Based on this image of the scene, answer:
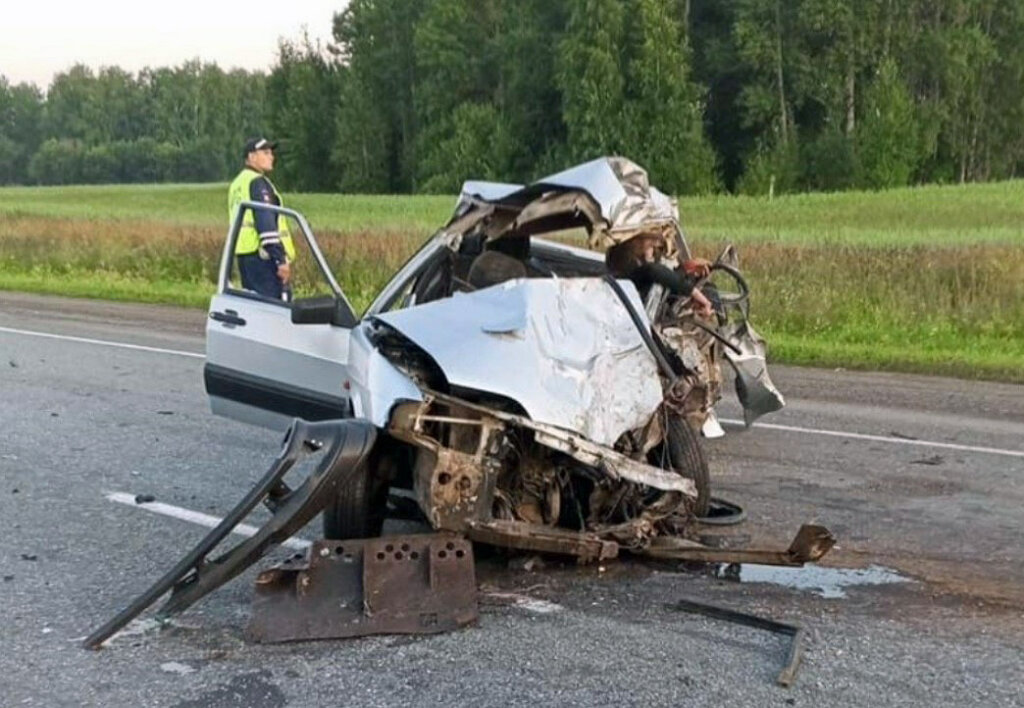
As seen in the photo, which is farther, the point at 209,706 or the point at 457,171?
the point at 457,171

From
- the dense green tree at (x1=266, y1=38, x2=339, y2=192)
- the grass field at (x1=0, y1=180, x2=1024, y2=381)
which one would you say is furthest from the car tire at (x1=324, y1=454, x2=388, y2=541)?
the dense green tree at (x1=266, y1=38, x2=339, y2=192)

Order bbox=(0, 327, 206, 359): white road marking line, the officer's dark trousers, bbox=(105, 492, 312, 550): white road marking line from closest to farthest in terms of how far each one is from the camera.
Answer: bbox=(105, 492, 312, 550): white road marking line
the officer's dark trousers
bbox=(0, 327, 206, 359): white road marking line

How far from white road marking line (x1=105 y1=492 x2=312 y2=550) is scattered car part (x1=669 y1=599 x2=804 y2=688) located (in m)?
1.97

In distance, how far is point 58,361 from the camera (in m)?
12.3

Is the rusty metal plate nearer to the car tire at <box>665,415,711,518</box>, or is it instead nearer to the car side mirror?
the car tire at <box>665,415,711,518</box>

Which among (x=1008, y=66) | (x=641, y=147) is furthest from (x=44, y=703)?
(x=1008, y=66)

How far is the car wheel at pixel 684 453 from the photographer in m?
→ 5.88

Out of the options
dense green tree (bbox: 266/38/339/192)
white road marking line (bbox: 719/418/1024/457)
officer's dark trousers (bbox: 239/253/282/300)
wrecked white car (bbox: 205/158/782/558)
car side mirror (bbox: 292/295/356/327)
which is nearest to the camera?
wrecked white car (bbox: 205/158/782/558)

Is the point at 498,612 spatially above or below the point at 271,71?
below

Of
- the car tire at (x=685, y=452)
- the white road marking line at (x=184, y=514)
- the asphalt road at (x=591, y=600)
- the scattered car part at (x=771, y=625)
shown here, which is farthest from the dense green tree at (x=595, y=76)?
the scattered car part at (x=771, y=625)

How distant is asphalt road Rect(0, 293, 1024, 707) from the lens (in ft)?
14.3

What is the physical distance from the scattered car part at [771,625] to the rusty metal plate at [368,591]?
87cm

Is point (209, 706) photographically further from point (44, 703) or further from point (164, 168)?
point (164, 168)

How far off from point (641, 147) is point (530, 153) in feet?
28.0
